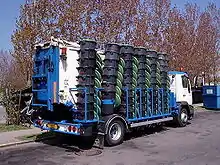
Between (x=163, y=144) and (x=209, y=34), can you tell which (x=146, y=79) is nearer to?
(x=163, y=144)

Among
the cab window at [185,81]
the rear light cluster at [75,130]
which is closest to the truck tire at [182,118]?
the cab window at [185,81]

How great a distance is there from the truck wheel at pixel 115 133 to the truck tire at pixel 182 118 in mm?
4503

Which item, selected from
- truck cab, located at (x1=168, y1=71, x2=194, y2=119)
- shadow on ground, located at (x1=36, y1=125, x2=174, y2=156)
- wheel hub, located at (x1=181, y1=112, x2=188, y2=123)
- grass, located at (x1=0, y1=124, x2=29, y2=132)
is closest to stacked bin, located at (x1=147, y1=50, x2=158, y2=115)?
shadow on ground, located at (x1=36, y1=125, x2=174, y2=156)

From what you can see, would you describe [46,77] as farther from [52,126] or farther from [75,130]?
[75,130]

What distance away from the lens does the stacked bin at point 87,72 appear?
9.39m

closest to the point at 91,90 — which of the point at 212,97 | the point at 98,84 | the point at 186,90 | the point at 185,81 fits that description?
the point at 98,84

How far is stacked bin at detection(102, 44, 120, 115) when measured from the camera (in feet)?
32.7

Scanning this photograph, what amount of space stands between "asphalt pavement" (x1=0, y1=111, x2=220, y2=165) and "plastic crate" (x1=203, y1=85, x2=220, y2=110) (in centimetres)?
1241

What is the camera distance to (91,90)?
9531 mm

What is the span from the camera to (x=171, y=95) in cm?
1356

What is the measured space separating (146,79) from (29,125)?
5.63 metres

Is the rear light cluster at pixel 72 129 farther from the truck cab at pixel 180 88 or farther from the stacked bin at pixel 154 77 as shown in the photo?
the truck cab at pixel 180 88

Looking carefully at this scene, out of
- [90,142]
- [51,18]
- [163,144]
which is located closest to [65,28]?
[51,18]

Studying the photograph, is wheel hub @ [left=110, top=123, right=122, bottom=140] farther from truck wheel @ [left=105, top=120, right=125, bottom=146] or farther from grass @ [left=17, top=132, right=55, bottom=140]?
grass @ [left=17, top=132, right=55, bottom=140]
